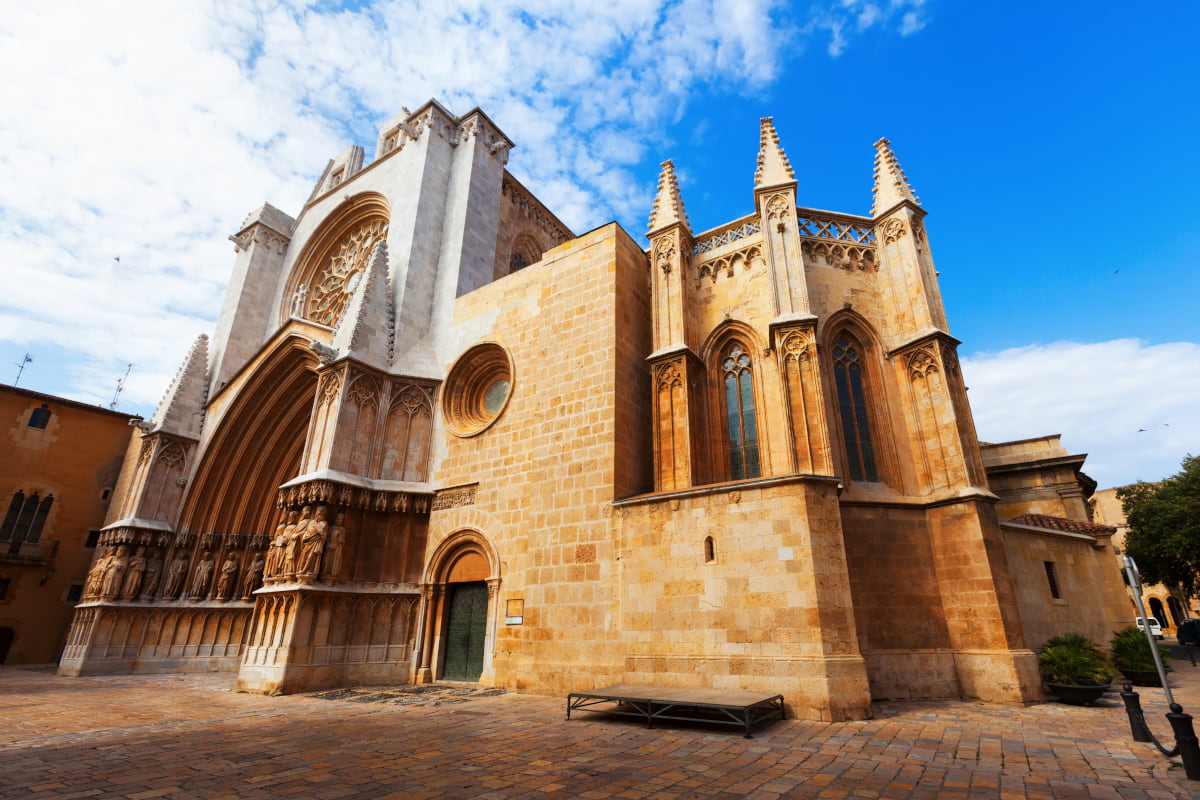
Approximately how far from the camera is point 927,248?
12781mm

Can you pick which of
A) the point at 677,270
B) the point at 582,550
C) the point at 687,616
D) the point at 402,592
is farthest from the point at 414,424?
the point at 687,616

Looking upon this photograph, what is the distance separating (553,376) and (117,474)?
21822 millimetres

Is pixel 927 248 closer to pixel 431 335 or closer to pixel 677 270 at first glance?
pixel 677 270

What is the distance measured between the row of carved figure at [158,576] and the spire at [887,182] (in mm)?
20077

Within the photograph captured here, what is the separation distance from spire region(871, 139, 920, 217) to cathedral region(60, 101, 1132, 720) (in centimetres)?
8

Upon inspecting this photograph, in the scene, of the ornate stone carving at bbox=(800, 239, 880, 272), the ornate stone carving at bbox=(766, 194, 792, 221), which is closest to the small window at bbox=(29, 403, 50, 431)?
the ornate stone carving at bbox=(766, 194, 792, 221)

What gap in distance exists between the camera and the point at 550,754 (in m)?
5.86

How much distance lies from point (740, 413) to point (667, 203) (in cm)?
535

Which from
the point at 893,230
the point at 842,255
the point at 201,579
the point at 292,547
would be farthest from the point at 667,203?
the point at 201,579

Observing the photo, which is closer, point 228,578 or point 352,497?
point 352,497

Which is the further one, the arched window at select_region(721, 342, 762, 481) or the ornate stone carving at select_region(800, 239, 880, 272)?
the ornate stone carving at select_region(800, 239, 880, 272)

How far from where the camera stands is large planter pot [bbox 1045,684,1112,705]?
355 inches

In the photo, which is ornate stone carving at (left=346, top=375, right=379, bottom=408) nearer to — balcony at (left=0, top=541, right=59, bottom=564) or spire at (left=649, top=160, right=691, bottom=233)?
spire at (left=649, top=160, right=691, bottom=233)

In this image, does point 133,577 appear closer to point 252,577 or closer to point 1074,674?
point 252,577
